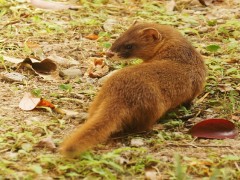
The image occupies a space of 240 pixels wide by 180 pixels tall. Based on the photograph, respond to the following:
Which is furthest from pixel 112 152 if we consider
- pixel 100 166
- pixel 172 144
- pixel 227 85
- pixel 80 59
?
pixel 80 59

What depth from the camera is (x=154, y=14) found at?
6504mm

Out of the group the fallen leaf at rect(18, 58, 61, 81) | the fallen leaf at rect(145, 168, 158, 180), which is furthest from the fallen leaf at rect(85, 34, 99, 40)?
the fallen leaf at rect(145, 168, 158, 180)

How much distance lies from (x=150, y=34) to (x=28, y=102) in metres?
1.15

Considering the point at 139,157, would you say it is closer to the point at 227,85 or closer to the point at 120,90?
the point at 120,90

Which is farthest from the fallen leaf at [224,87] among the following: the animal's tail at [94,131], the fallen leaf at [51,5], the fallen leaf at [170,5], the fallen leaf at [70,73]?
the fallen leaf at [51,5]

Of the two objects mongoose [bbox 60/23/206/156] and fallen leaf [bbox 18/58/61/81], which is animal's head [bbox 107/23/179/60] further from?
fallen leaf [bbox 18/58/61/81]

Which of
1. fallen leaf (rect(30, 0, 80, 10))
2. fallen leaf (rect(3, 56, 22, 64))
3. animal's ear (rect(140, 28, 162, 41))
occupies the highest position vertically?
animal's ear (rect(140, 28, 162, 41))

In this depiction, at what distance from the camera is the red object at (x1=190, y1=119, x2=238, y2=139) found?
12.0 feet

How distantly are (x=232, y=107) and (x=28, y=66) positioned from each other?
1686 millimetres

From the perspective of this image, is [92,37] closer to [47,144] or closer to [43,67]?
[43,67]

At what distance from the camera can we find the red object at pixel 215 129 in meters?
3.66

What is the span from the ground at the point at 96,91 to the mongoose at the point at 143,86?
109 mm

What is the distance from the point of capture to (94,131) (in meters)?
3.22

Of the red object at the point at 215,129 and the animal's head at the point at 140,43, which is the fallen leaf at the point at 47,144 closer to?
the red object at the point at 215,129
